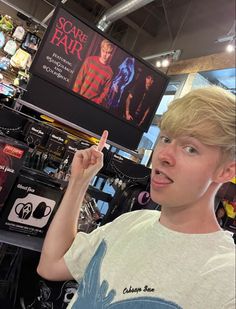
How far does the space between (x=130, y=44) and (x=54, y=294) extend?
248 inches

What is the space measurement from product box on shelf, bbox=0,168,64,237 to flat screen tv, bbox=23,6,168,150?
2.04 feet

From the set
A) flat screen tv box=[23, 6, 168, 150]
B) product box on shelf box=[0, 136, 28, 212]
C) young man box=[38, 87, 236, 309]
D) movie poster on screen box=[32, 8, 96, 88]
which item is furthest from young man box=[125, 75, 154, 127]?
young man box=[38, 87, 236, 309]

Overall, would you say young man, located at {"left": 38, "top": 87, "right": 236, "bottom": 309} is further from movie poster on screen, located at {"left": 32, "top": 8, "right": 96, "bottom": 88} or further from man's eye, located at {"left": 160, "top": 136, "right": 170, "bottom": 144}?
movie poster on screen, located at {"left": 32, "top": 8, "right": 96, "bottom": 88}

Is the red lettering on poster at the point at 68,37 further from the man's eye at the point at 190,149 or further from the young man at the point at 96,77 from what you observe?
the man's eye at the point at 190,149

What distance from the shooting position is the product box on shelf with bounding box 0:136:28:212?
5.20ft

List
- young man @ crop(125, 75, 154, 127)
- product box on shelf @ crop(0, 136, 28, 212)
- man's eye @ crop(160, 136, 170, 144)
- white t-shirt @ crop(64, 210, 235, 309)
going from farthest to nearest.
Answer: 1. young man @ crop(125, 75, 154, 127)
2. product box on shelf @ crop(0, 136, 28, 212)
3. man's eye @ crop(160, 136, 170, 144)
4. white t-shirt @ crop(64, 210, 235, 309)

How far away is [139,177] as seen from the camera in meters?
2.22

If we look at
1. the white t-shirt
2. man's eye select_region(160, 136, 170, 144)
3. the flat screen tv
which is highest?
the flat screen tv

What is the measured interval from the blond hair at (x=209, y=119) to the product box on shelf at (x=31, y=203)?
1.08m

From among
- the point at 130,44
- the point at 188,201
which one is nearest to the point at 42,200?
the point at 188,201

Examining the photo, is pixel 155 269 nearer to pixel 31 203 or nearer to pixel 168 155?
pixel 168 155

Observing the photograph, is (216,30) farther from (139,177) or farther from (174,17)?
(139,177)

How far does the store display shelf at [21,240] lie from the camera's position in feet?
5.37

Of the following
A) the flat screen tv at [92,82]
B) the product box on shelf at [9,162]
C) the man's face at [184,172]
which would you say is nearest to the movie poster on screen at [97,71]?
the flat screen tv at [92,82]
